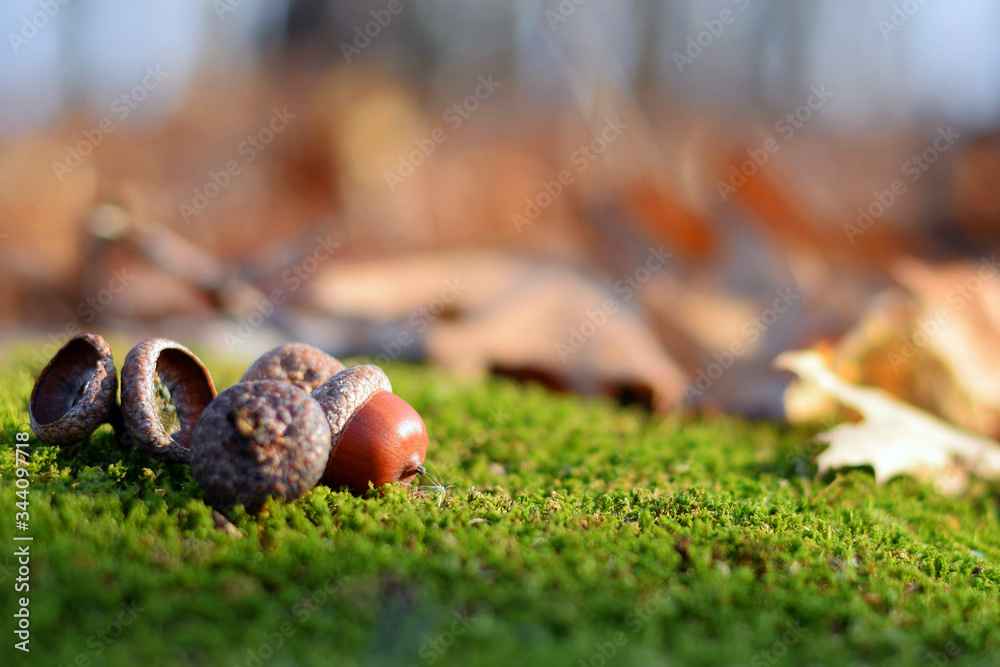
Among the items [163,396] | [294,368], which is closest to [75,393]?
[163,396]

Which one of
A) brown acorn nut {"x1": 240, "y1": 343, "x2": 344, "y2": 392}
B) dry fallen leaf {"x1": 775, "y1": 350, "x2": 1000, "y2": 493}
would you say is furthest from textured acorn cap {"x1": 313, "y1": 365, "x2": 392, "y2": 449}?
dry fallen leaf {"x1": 775, "y1": 350, "x2": 1000, "y2": 493}

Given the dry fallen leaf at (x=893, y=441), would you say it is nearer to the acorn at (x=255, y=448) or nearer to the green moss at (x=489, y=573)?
the green moss at (x=489, y=573)

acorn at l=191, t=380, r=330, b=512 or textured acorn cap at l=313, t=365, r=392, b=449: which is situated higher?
textured acorn cap at l=313, t=365, r=392, b=449

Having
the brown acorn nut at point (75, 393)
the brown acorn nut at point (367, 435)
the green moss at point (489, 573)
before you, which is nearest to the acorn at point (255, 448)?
the green moss at point (489, 573)

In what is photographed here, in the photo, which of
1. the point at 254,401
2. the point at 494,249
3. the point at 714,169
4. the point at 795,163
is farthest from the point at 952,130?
the point at 254,401

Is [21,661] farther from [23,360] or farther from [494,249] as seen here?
[494,249]

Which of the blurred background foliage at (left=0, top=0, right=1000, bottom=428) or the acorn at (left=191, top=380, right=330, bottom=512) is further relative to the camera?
the blurred background foliage at (left=0, top=0, right=1000, bottom=428)

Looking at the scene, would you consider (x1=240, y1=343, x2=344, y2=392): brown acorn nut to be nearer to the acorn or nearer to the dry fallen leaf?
the acorn
